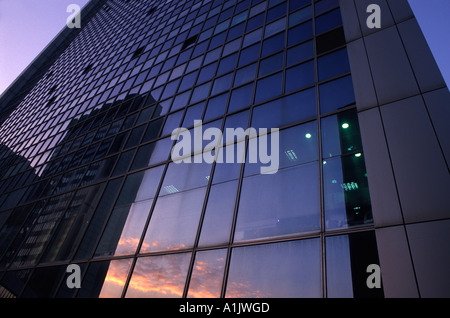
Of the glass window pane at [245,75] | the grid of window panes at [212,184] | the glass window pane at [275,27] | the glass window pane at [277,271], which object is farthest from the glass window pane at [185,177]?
the glass window pane at [275,27]

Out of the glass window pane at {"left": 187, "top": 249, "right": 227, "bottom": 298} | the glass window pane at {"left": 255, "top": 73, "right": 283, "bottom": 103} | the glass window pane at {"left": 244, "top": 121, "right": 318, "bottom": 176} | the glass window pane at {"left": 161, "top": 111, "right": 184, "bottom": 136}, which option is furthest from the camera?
the glass window pane at {"left": 161, "top": 111, "right": 184, "bottom": 136}

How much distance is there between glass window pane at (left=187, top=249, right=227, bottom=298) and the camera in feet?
21.2

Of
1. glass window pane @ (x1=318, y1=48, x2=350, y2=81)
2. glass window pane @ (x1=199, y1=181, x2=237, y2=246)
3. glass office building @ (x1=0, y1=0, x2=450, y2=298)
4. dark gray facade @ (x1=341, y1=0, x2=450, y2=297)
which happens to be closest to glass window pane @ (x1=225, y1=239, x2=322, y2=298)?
glass office building @ (x1=0, y1=0, x2=450, y2=298)

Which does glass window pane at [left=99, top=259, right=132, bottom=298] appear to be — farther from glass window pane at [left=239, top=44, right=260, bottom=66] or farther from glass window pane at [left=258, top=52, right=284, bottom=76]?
glass window pane at [left=239, top=44, right=260, bottom=66]

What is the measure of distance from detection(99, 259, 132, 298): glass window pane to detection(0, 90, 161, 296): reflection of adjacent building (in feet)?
9.17

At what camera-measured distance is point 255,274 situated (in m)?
6.10

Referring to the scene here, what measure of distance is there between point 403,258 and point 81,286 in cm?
918

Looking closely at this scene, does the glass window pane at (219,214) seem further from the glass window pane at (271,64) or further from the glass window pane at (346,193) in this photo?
the glass window pane at (271,64)

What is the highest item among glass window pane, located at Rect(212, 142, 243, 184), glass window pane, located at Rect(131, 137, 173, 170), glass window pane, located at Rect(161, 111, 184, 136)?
glass window pane, located at Rect(161, 111, 184, 136)

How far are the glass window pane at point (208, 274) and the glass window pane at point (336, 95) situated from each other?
5.14 meters

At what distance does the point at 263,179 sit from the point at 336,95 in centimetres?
344

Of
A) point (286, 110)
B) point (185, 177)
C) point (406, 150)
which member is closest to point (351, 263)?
point (406, 150)
